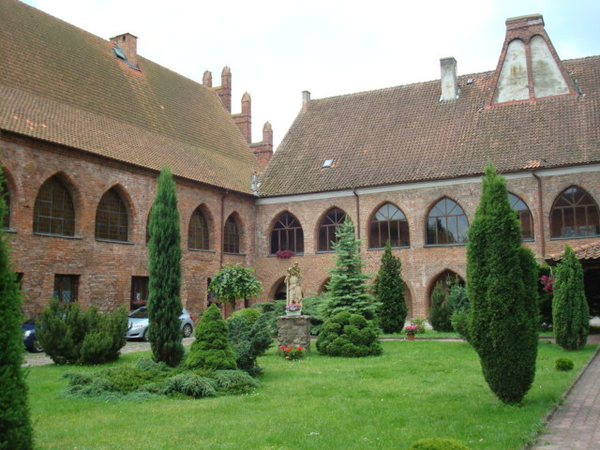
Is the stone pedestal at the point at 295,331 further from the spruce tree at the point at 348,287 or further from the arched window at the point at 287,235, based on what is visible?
the arched window at the point at 287,235

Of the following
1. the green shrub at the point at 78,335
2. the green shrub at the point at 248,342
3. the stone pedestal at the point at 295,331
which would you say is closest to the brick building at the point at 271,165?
the green shrub at the point at 78,335

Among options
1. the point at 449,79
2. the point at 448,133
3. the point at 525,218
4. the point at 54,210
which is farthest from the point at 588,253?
the point at 54,210

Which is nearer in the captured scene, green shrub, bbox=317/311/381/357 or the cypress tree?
the cypress tree

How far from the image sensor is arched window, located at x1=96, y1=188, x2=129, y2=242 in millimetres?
22594

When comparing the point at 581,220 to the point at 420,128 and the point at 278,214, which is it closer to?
the point at 420,128

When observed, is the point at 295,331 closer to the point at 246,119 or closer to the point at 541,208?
the point at 541,208

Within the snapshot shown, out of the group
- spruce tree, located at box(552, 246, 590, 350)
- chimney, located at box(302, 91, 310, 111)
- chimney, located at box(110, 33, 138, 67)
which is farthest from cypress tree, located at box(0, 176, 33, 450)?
chimney, located at box(302, 91, 310, 111)

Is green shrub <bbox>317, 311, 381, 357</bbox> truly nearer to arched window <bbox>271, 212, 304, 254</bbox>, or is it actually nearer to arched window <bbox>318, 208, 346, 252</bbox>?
→ arched window <bbox>318, 208, 346, 252</bbox>

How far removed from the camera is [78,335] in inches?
577

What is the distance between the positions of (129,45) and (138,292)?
12570 mm

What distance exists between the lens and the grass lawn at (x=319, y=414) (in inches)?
278

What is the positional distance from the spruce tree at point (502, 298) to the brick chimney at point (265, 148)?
25803 mm

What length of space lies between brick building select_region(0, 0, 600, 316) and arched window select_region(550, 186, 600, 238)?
0.05 meters

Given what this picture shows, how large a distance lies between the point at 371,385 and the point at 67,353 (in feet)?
25.3
